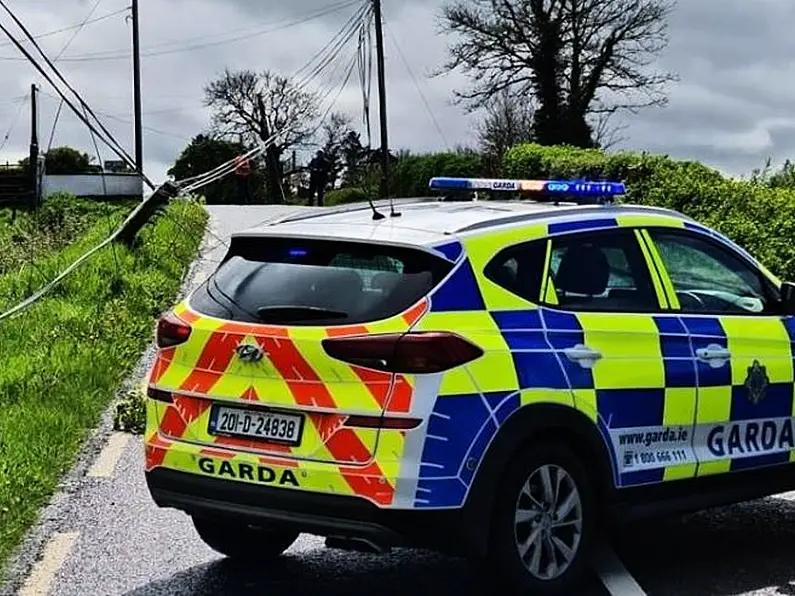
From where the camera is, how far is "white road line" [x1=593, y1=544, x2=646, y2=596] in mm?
6031

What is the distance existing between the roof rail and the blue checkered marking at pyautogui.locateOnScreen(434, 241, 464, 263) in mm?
1271

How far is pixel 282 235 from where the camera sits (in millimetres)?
5922

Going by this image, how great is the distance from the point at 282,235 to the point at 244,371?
70 cm

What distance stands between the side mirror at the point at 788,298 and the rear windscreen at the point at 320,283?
2194mm

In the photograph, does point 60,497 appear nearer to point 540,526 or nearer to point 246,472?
point 246,472

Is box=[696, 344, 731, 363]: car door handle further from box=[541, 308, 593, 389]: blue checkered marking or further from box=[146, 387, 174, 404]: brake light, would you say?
box=[146, 387, 174, 404]: brake light

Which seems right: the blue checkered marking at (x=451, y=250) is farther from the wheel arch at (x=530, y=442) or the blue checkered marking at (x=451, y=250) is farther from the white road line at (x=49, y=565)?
the white road line at (x=49, y=565)

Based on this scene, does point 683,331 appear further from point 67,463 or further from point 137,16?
point 137,16

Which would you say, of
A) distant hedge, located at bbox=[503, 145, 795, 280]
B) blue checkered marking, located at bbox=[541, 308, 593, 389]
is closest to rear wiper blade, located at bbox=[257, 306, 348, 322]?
blue checkered marking, located at bbox=[541, 308, 593, 389]

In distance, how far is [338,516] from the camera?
207 inches

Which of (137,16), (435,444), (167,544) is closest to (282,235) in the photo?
(435,444)

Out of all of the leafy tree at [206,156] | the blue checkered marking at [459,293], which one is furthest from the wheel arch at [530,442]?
the leafy tree at [206,156]

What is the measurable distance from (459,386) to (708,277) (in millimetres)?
2096

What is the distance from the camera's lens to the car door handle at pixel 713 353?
639 cm
